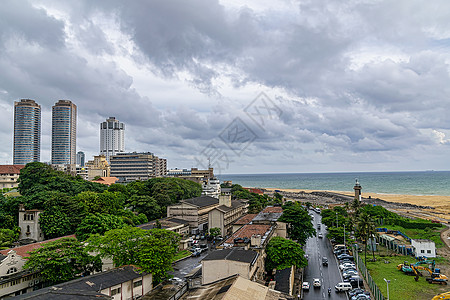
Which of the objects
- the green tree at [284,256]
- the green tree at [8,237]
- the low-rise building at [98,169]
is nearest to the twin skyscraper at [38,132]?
the low-rise building at [98,169]

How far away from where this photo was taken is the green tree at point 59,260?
34406 mm

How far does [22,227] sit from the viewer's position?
50250 mm

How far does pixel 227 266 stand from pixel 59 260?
750 inches

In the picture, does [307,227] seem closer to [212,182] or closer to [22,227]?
[22,227]

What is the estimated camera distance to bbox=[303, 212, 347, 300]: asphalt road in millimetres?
35812

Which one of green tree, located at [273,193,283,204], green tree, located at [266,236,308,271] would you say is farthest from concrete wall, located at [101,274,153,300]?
green tree, located at [273,193,283,204]

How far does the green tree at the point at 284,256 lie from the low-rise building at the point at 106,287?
15.4 metres

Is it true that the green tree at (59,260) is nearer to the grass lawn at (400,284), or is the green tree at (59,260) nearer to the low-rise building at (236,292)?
the low-rise building at (236,292)

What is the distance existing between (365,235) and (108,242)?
119 feet

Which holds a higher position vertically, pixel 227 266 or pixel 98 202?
pixel 98 202

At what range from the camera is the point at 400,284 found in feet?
122

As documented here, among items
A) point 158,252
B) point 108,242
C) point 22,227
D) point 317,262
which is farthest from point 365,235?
point 22,227

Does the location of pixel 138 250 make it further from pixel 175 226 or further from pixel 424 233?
pixel 424 233

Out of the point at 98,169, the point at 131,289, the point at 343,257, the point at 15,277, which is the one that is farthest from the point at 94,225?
the point at 98,169
